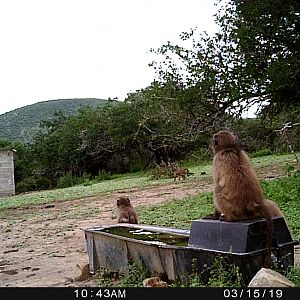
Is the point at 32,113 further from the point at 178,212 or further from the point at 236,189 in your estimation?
the point at 236,189

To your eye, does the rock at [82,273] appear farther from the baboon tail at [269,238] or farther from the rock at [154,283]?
the baboon tail at [269,238]

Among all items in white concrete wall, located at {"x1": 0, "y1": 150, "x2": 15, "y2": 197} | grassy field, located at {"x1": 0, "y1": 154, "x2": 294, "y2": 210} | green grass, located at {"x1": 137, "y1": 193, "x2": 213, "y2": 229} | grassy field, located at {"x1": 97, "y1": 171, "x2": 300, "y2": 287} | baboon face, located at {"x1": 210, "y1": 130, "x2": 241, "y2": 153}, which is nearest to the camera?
grassy field, located at {"x1": 97, "y1": 171, "x2": 300, "y2": 287}

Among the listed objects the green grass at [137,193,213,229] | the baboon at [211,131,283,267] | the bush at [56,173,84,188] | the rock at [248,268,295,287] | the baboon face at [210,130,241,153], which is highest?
the baboon face at [210,130,241,153]

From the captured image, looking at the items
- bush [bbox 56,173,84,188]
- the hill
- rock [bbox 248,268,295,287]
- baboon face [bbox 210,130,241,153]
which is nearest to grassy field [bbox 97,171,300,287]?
rock [bbox 248,268,295,287]

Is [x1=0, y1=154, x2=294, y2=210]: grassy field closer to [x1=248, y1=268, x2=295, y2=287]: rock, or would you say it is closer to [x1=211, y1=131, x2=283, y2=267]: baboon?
[x1=211, y1=131, x2=283, y2=267]: baboon

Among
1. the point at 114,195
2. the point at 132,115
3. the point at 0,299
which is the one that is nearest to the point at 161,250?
the point at 0,299

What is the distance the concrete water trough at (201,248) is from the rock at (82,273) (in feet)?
0.94

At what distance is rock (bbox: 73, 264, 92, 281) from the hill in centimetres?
4432

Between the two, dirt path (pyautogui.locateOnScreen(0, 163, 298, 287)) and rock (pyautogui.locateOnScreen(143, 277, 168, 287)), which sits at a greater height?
rock (pyautogui.locateOnScreen(143, 277, 168, 287))

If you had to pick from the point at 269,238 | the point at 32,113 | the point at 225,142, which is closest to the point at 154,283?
the point at 269,238

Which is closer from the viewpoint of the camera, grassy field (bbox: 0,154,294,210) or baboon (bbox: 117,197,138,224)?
baboon (bbox: 117,197,138,224)

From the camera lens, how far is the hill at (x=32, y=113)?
2024 inches

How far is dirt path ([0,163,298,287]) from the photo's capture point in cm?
636

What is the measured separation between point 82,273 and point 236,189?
219cm
